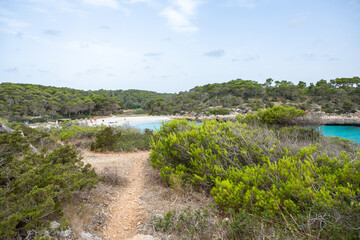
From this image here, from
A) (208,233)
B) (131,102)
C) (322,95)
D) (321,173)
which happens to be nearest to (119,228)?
(208,233)

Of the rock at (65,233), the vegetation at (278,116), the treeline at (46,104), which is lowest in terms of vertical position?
the rock at (65,233)

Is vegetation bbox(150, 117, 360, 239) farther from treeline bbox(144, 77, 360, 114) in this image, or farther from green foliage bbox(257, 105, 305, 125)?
treeline bbox(144, 77, 360, 114)

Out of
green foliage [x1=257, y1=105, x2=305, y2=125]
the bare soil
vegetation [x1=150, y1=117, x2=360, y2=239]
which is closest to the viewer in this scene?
vegetation [x1=150, y1=117, x2=360, y2=239]

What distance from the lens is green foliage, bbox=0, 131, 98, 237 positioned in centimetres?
221

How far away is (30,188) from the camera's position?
284cm

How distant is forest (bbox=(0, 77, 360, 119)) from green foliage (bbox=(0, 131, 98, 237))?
1169 inches

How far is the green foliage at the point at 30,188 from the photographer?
7.24 ft

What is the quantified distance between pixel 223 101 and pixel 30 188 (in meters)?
37.0

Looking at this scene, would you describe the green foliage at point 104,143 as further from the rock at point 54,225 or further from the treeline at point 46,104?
the treeline at point 46,104

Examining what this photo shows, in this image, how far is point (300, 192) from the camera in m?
2.69

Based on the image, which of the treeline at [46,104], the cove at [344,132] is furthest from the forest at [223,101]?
the cove at [344,132]

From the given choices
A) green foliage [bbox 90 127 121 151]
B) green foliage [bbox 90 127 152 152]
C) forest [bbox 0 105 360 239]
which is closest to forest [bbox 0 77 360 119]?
green foliage [bbox 90 127 152 152]

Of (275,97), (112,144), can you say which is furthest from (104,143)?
(275,97)

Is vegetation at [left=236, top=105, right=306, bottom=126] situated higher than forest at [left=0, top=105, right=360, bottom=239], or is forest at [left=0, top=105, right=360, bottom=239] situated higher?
vegetation at [left=236, top=105, right=306, bottom=126]
